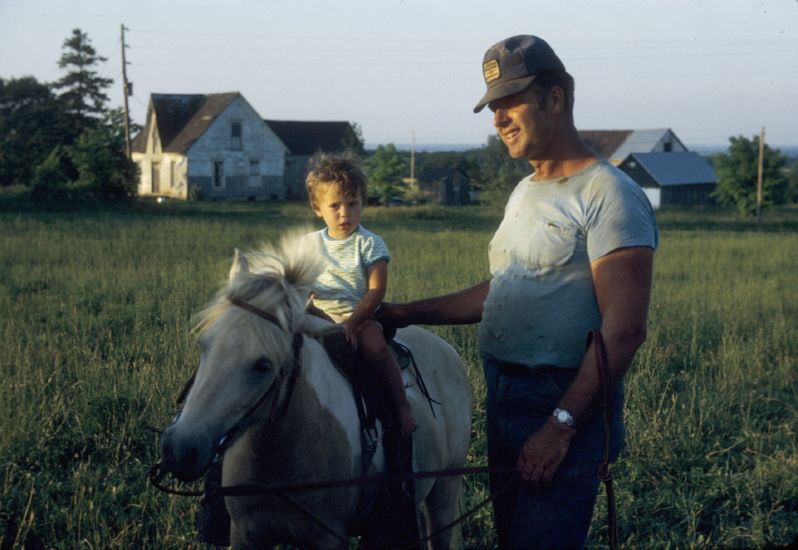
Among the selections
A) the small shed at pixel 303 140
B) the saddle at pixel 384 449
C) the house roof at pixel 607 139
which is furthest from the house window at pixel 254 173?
the saddle at pixel 384 449

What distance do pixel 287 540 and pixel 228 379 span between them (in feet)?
3.28

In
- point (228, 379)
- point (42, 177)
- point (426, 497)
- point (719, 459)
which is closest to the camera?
point (228, 379)

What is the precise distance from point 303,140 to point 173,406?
54183 millimetres

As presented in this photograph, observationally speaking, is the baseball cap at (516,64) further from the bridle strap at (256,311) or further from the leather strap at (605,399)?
the bridle strap at (256,311)

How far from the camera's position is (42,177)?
113 ft

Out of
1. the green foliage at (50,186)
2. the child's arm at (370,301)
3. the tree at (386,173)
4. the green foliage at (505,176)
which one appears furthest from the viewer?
the tree at (386,173)

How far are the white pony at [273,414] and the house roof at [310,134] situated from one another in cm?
5505

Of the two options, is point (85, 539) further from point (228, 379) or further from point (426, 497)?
point (228, 379)

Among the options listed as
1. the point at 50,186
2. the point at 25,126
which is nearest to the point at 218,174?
the point at 25,126

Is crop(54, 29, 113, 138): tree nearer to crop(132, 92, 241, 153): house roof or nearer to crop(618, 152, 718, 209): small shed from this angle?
crop(132, 92, 241, 153): house roof

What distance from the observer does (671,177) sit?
61.3 meters

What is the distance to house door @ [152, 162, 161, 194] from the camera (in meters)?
52.8

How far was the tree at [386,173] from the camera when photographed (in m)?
50.9

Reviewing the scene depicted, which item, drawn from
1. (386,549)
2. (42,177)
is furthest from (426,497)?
(42,177)
